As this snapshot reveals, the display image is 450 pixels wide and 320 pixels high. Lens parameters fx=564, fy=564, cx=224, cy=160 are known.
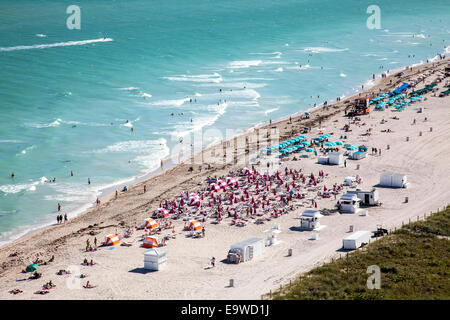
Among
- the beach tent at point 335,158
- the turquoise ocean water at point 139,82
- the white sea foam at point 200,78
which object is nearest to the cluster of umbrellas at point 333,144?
the beach tent at point 335,158

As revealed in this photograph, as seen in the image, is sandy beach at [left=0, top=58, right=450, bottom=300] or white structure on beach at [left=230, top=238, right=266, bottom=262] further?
white structure on beach at [left=230, top=238, right=266, bottom=262]

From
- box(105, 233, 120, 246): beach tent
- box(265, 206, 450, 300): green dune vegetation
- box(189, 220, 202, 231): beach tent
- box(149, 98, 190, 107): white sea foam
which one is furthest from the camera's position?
box(149, 98, 190, 107): white sea foam

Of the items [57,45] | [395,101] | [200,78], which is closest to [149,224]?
[395,101]

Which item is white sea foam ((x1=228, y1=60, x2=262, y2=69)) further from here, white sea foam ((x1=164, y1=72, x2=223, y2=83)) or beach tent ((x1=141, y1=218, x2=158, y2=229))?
beach tent ((x1=141, y1=218, x2=158, y2=229))

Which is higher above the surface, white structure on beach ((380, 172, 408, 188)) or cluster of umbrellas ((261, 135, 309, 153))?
cluster of umbrellas ((261, 135, 309, 153))

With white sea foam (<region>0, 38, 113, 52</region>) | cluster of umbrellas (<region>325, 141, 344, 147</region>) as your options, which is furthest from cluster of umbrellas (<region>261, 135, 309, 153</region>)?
white sea foam (<region>0, 38, 113, 52</region>)

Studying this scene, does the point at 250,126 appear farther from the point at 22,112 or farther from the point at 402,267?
the point at 402,267
